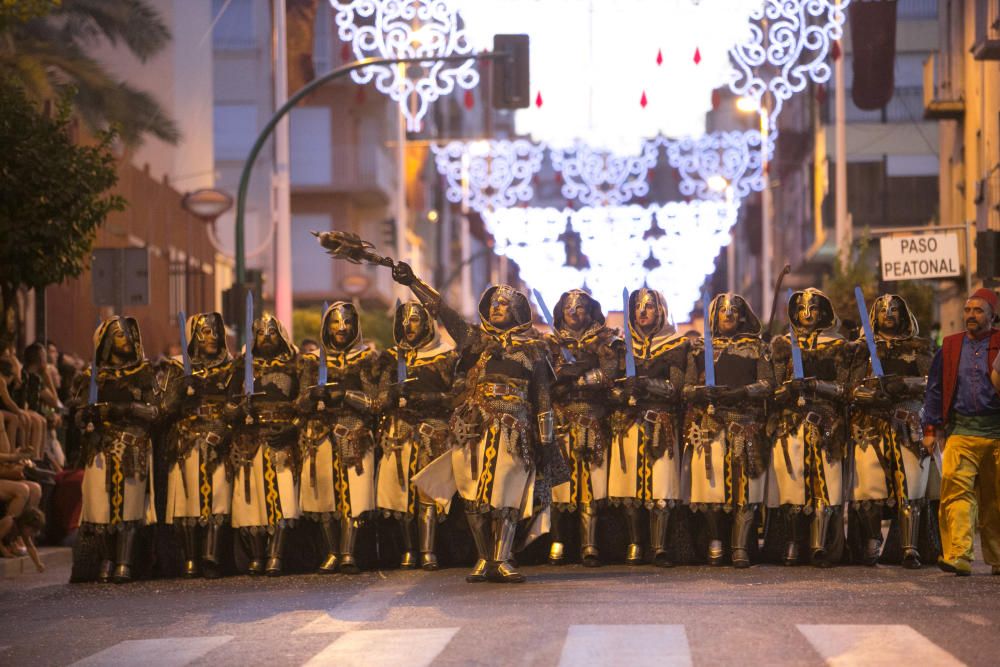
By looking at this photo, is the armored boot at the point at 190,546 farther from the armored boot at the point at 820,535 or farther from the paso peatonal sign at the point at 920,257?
the paso peatonal sign at the point at 920,257

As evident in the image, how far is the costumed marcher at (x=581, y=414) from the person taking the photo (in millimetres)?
14508

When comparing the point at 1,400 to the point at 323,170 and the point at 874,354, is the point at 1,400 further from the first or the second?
the point at 323,170

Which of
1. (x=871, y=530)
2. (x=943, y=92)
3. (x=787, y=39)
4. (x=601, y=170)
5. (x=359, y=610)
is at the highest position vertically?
(x=943, y=92)

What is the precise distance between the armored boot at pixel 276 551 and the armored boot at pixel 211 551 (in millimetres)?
392

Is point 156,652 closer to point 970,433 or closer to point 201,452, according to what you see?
point 201,452

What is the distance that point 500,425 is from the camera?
1325 cm

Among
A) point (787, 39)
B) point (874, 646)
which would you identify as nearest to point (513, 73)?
point (787, 39)

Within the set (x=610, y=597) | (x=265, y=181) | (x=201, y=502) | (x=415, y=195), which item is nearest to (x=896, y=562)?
(x=610, y=597)

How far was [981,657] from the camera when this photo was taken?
8.85m

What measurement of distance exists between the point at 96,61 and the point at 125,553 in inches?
640

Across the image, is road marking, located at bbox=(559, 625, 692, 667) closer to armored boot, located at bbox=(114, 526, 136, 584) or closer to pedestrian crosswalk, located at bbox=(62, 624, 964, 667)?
pedestrian crosswalk, located at bbox=(62, 624, 964, 667)

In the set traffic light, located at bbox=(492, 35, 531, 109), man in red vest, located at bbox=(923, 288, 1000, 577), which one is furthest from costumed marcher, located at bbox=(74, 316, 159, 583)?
traffic light, located at bbox=(492, 35, 531, 109)

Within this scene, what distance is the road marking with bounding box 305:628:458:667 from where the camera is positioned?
9.28 meters

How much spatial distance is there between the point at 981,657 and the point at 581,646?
6.12 ft
